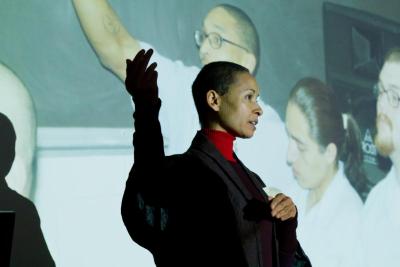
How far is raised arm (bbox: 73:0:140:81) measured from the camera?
153 centimetres

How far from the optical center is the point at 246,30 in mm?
1863

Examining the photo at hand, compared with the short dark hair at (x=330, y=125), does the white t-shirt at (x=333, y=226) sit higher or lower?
lower

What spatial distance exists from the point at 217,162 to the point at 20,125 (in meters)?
0.60

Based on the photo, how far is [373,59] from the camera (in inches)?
86.6

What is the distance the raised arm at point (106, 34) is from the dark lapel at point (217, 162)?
1.98ft

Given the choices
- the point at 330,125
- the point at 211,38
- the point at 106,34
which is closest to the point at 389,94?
the point at 330,125

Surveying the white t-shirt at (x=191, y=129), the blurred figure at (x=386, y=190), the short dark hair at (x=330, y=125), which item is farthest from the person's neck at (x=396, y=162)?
the white t-shirt at (x=191, y=129)

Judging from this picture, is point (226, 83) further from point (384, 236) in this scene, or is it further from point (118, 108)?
point (384, 236)

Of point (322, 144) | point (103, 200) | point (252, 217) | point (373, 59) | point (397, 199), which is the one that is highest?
point (373, 59)

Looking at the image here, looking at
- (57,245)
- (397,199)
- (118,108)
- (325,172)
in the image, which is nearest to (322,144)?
(325,172)

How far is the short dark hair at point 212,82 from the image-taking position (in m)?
1.06

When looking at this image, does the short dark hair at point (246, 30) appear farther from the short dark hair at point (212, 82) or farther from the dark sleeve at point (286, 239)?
the dark sleeve at point (286, 239)

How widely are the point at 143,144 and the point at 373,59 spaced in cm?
148

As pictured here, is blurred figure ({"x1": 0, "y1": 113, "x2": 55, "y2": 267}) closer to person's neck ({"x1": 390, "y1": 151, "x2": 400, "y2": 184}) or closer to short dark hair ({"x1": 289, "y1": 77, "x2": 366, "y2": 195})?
short dark hair ({"x1": 289, "y1": 77, "x2": 366, "y2": 195})
